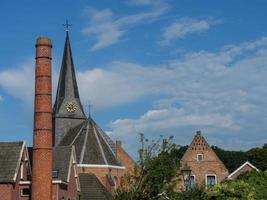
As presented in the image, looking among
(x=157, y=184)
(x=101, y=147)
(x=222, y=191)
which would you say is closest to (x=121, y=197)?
(x=157, y=184)

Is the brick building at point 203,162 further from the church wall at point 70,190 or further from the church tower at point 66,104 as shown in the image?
the church wall at point 70,190

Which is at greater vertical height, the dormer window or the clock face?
the clock face

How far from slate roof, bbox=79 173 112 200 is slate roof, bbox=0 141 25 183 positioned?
1048 cm

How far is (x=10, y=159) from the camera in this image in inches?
1762

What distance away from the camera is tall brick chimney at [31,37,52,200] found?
42250mm

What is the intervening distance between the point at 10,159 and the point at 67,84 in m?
27.4

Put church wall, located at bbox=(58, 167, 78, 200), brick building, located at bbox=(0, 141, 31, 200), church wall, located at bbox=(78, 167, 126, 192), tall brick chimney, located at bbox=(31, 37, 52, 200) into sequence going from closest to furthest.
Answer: tall brick chimney, located at bbox=(31, 37, 52, 200) → brick building, located at bbox=(0, 141, 31, 200) → church wall, located at bbox=(58, 167, 78, 200) → church wall, located at bbox=(78, 167, 126, 192)

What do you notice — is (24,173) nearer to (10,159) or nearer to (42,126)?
(10,159)

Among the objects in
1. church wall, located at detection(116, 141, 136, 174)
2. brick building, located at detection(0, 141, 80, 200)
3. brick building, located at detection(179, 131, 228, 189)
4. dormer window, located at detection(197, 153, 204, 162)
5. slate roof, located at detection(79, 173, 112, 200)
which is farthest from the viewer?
church wall, located at detection(116, 141, 136, 174)

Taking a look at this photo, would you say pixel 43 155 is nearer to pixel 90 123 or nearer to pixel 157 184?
pixel 157 184

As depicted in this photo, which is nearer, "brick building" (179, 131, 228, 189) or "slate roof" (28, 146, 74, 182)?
"slate roof" (28, 146, 74, 182)

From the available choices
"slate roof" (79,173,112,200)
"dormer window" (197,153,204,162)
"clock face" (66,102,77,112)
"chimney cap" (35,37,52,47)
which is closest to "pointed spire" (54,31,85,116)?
"clock face" (66,102,77,112)

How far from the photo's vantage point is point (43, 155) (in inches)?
1684

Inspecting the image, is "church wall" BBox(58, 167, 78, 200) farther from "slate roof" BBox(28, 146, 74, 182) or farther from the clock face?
the clock face
